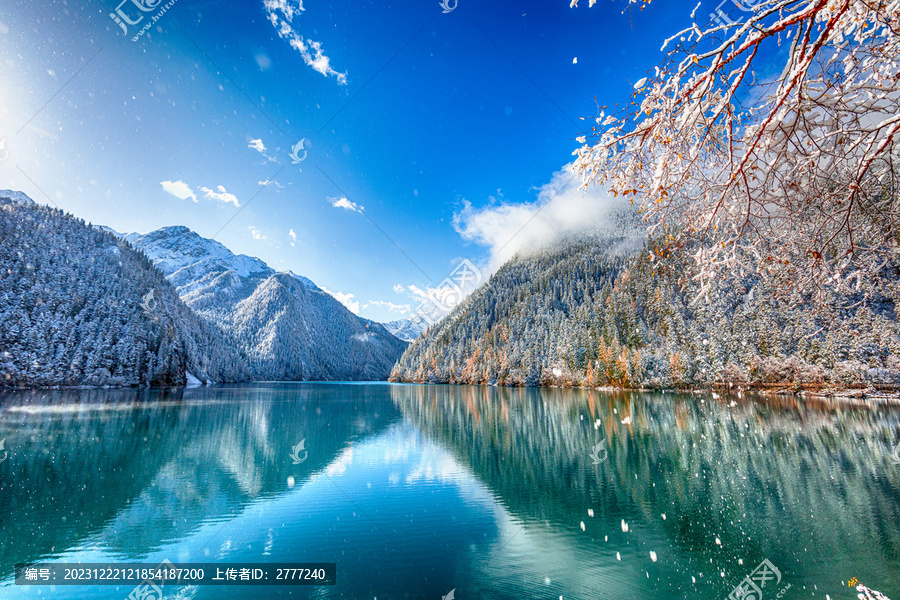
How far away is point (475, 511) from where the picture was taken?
11.5m

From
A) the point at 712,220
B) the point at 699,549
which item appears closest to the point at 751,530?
the point at 699,549

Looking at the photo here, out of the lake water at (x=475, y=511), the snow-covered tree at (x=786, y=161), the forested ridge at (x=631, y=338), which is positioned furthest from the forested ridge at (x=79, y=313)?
the snow-covered tree at (x=786, y=161)

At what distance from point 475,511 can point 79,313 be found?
321 feet

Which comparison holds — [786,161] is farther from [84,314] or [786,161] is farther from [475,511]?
[84,314]

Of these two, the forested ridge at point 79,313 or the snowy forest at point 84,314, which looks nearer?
the forested ridge at point 79,313

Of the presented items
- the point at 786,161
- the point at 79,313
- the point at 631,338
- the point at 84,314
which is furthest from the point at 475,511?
the point at 79,313

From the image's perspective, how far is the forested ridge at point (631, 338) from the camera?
55.8 m

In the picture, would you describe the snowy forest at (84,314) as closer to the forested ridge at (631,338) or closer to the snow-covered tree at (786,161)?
the forested ridge at (631,338)

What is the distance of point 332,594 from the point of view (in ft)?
23.7

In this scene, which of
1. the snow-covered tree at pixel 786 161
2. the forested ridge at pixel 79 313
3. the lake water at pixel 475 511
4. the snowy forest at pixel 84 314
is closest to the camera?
the snow-covered tree at pixel 786 161

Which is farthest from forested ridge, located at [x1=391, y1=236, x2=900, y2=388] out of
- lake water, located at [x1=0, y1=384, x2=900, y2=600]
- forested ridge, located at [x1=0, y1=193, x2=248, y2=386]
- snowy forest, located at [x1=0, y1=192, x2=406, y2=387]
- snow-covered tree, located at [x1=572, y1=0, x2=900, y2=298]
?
forested ridge, located at [x1=0, y1=193, x2=248, y2=386]

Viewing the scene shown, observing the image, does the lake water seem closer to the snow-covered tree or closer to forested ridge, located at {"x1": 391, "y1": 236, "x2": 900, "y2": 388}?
the snow-covered tree

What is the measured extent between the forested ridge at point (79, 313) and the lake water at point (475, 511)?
60519mm

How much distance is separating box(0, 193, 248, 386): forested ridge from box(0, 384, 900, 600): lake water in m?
60.5
